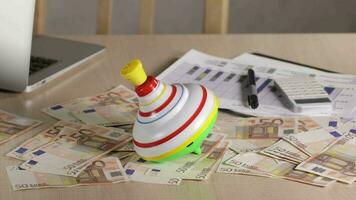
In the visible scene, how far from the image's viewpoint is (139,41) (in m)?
1.50

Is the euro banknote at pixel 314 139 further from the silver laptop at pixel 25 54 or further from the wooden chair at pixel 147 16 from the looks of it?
the wooden chair at pixel 147 16

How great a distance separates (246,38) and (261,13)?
1.13m

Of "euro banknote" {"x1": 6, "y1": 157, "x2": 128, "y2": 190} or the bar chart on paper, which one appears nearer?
"euro banknote" {"x1": 6, "y1": 157, "x2": 128, "y2": 190}

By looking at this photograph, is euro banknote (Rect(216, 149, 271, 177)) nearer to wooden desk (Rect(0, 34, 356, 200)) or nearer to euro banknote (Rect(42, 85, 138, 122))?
wooden desk (Rect(0, 34, 356, 200))

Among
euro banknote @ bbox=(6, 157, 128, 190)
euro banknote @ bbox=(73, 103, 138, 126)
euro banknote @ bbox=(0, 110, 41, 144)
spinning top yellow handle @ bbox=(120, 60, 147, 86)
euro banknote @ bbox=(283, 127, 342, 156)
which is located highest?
spinning top yellow handle @ bbox=(120, 60, 147, 86)

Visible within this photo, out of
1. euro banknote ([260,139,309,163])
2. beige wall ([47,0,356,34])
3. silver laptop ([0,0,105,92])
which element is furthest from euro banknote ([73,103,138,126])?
beige wall ([47,0,356,34])

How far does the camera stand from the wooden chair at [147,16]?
161 centimetres

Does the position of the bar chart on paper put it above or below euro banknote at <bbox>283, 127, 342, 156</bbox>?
above

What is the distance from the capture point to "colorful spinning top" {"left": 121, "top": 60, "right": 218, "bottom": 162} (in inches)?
39.1

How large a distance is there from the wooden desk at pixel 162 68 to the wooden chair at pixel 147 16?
8 cm

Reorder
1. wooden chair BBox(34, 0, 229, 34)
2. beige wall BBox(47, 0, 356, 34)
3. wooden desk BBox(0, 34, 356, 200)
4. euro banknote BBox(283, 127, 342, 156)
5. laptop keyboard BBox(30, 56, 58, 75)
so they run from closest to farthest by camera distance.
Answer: wooden desk BBox(0, 34, 356, 200) < euro banknote BBox(283, 127, 342, 156) < laptop keyboard BBox(30, 56, 58, 75) < wooden chair BBox(34, 0, 229, 34) < beige wall BBox(47, 0, 356, 34)

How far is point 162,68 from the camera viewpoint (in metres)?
1.38

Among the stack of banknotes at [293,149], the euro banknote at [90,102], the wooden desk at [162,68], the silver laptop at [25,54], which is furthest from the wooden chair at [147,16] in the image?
the stack of banknotes at [293,149]

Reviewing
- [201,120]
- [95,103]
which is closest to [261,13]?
[95,103]
